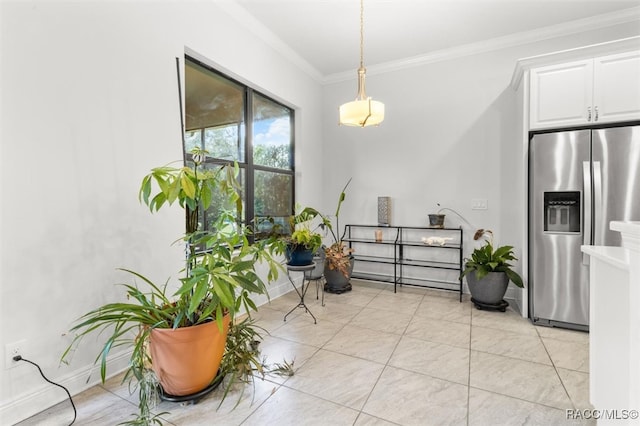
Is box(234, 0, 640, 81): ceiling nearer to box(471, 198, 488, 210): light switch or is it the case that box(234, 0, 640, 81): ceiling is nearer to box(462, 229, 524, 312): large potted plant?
box(471, 198, 488, 210): light switch

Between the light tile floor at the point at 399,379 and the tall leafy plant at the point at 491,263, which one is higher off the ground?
the tall leafy plant at the point at 491,263

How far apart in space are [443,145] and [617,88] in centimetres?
154

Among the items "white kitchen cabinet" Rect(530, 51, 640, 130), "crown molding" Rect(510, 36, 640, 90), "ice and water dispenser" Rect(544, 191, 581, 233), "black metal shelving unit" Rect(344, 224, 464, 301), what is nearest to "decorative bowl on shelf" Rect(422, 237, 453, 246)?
"black metal shelving unit" Rect(344, 224, 464, 301)

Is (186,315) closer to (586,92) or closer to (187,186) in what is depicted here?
(187,186)

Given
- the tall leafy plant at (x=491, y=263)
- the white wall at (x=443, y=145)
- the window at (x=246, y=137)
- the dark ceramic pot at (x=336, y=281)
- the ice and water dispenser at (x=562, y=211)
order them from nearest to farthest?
the ice and water dispenser at (x=562, y=211) → the window at (x=246, y=137) → the tall leafy plant at (x=491, y=263) → the white wall at (x=443, y=145) → the dark ceramic pot at (x=336, y=281)

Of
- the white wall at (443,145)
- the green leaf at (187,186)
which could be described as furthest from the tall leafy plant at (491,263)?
the green leaf at (187,186)

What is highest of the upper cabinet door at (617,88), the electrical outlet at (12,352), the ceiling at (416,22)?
the ceiling at (416,22)

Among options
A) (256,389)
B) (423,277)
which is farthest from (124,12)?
(423,277)

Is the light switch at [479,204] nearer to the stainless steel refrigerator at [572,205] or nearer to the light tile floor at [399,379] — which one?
the stainless steel refrigerator at [572,205]

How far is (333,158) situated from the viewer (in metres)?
4.29

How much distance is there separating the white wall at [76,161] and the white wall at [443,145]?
2.44m

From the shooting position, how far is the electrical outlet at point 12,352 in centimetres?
143

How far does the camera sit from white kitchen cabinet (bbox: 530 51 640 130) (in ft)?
7.78

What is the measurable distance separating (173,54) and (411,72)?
2.86 meters
